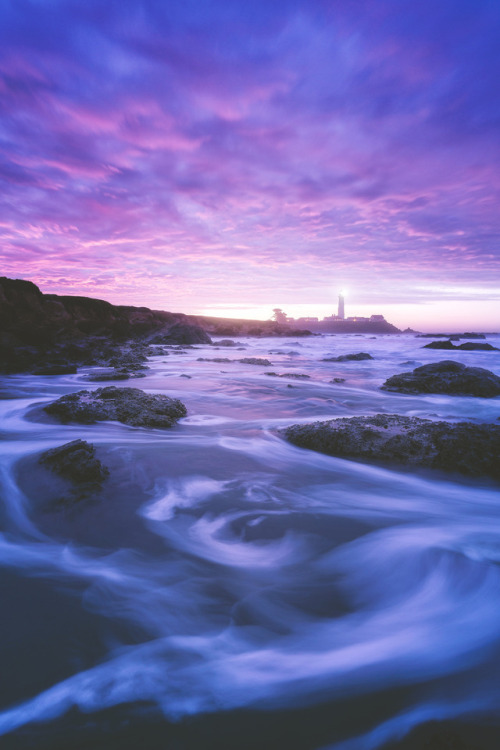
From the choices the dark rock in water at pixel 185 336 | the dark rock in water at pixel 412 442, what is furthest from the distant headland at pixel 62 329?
the dark rock in water at pixel 412 442

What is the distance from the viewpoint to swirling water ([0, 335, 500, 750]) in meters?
1.29

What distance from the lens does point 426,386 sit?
7.51m

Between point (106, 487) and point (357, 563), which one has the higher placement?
point (106, 487)

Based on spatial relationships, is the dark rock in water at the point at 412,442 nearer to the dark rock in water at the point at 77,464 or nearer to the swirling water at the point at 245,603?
the swirling water at the point at 245,603

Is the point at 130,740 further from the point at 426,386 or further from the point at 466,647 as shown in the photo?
the point at 426,386

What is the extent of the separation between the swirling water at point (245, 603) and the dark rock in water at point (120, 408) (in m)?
1.09

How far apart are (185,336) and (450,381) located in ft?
88.4

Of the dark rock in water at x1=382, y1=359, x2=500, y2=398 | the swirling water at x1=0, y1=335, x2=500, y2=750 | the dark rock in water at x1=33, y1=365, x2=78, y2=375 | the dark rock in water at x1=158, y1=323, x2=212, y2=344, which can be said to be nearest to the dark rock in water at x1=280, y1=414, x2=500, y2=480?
the swirling water at x1=0, y1=335, x2=500, y2=750

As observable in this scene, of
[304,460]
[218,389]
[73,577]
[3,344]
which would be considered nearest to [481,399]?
[304,460]

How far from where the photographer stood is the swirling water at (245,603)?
1.29m

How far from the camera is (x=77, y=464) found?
3.00 m

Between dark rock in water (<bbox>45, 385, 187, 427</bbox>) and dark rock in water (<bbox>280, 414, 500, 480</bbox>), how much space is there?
75.4 inches

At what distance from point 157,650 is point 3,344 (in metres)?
11.8

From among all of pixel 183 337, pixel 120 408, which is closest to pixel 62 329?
pixel 120 408
